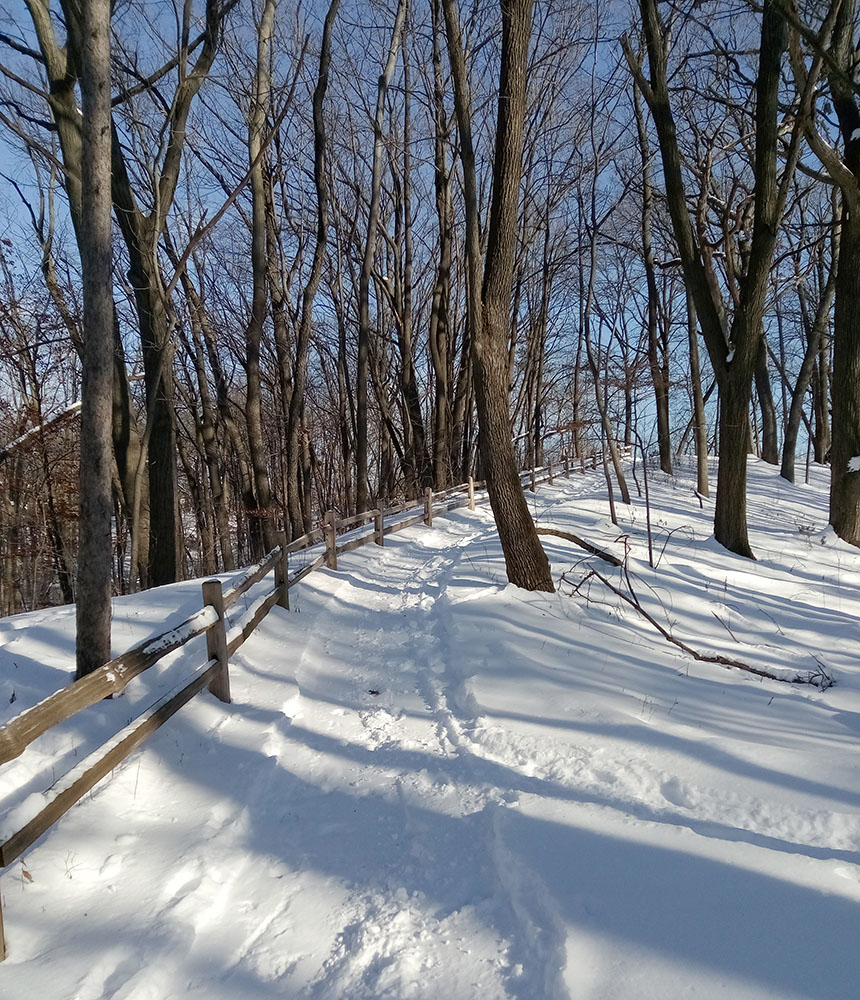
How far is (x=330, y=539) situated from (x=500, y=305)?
4.91 metres

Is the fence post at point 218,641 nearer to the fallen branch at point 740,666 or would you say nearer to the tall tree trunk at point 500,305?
the tall tree trunk at point 500,305

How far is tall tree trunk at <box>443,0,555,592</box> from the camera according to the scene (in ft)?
23.1

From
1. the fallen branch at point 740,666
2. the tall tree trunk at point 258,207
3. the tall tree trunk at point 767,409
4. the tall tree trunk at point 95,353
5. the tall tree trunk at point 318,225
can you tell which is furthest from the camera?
the tall tree trunk at point 767,409

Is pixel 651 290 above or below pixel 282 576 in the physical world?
above

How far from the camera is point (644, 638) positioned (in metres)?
6.16

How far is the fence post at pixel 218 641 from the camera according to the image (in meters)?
4.80

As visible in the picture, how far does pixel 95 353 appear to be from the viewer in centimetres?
444

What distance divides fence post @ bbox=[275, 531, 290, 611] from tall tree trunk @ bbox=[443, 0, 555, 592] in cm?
261

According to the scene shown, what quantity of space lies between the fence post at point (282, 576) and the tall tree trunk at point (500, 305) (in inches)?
103

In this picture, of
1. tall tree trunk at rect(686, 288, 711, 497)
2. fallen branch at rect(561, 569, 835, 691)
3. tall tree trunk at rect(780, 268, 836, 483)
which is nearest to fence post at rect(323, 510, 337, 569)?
fallen branch at rect(561, 569, 835, 691)

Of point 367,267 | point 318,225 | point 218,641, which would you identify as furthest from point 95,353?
point 367,267

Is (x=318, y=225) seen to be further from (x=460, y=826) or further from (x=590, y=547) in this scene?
(x=460, y=826)

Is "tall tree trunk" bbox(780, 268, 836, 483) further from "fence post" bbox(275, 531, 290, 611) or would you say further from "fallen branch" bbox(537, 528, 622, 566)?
"fence post" bbox(275, 531, 290, 611)

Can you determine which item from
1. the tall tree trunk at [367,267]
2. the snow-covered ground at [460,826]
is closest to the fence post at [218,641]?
the snow-covered ground at [460,826]
